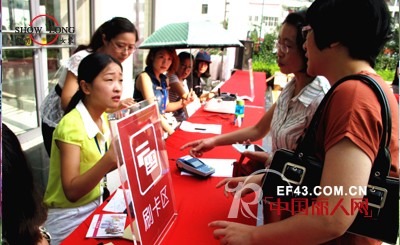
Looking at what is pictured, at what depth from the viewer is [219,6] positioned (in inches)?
382

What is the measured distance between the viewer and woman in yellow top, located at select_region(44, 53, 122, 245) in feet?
4.11

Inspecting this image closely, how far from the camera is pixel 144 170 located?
897 mm

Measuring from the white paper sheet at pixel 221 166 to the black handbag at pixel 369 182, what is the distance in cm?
65

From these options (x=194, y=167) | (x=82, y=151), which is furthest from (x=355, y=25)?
(x=82, y=151)

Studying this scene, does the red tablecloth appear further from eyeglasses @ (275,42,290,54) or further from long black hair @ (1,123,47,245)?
eyeglasses @ (275,42,290,54)

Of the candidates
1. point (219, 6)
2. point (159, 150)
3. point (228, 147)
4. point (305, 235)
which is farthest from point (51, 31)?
point (219, 6)

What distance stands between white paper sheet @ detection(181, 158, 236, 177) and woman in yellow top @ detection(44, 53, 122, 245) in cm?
45

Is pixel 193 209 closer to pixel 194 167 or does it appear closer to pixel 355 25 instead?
pixel 194 167

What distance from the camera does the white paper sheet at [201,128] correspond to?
2324 millimetres

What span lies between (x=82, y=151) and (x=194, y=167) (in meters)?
0.52

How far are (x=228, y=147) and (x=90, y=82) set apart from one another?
913mm

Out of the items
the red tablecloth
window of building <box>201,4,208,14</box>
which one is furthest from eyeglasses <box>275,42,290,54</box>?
window of building <box>201,4,208,14</box>

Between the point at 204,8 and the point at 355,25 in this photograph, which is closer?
the point at 355,25

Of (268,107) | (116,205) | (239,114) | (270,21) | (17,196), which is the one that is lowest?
(268,107)
